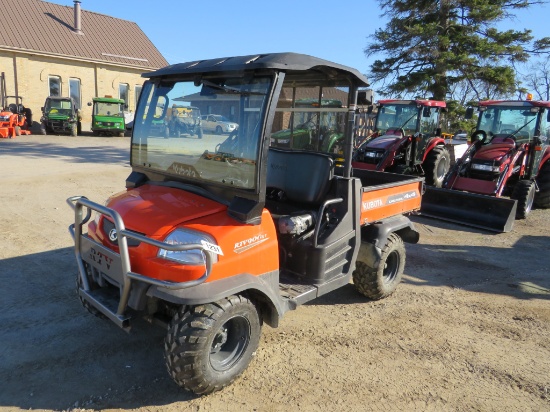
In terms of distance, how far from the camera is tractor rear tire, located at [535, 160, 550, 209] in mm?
9453

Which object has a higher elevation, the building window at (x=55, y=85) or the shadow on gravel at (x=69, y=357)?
the building window at (x=55, y=85)

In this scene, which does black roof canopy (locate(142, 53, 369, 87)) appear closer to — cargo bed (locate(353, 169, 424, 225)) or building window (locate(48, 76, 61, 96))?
cargo bed (locate(353, 169, 424, 225))

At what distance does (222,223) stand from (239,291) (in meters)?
0.46

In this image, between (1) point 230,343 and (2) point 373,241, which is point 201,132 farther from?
(2) point 373,241

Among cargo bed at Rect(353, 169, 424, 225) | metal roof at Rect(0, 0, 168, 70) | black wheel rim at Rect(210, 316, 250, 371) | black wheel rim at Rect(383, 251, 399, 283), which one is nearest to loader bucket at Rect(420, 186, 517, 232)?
cargo bed at Rect(353, 169, 424, 225)

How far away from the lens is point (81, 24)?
2794cm

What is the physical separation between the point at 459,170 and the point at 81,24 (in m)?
27.4

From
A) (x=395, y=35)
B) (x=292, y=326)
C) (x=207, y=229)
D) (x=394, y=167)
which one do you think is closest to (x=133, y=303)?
(x=207, y=229)

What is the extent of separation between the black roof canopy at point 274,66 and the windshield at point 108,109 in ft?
67.6

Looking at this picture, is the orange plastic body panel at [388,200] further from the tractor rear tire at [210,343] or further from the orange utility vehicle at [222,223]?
the tractor rear tire at [210,343]

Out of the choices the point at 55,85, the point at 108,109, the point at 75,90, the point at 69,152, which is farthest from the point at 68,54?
the point at 69,152

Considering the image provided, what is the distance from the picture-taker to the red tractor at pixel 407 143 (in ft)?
32.4

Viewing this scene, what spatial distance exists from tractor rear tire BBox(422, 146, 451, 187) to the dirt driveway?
15.6 feet

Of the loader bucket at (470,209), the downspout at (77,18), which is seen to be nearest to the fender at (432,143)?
the loader bucket at (470,209)
